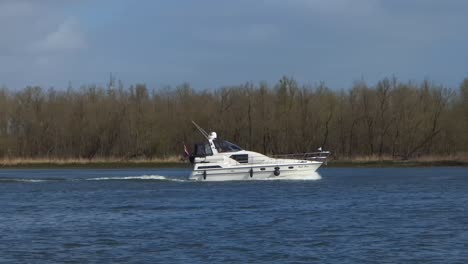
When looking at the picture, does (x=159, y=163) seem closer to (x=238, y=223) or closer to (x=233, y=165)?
(x=233, y=165)

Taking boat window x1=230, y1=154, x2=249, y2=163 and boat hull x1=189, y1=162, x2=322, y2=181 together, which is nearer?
boat hull x1=189, y1=162, x2=322, y2=181

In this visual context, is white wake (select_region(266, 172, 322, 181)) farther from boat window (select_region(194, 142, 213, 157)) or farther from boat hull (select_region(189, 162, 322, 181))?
boat window (select_region(194, 142, 213, 157))

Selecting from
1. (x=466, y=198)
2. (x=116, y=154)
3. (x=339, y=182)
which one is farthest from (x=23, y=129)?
(x=466, y=198)

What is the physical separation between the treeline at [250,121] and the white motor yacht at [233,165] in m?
46.0

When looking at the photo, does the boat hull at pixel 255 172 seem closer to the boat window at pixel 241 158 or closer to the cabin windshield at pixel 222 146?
the boat window at pixel 241 158

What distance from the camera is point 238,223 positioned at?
41.1 metres

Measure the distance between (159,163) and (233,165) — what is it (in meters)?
43.4

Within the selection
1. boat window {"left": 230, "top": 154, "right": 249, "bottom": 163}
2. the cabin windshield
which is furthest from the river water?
the cabin windshield

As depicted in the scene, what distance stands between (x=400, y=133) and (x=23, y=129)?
50.2 m

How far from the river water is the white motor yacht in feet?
3.01

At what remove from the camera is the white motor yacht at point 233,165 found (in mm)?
66062

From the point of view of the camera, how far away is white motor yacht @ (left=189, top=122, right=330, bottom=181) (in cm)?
6606

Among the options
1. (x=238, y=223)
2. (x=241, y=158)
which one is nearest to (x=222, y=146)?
(x=241, y=158)

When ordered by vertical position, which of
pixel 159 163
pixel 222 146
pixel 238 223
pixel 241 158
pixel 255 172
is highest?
pixel 222 146
